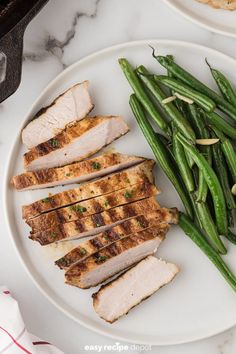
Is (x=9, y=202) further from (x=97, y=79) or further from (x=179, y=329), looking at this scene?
(x=179, y=329)

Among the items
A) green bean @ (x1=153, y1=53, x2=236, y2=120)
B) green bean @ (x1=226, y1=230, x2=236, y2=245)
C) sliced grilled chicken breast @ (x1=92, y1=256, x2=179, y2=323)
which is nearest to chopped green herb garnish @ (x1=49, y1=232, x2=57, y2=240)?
sliced grilled chicken breast @ (x1=92, y1=256, x2=179, y2=323)

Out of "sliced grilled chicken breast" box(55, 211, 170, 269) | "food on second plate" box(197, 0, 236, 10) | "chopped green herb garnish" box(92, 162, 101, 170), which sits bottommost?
"sliced grilled chicken breast" box(55, 211, 170, 269)

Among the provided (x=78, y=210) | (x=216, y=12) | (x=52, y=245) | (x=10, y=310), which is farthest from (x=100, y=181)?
(x=216, y=12)

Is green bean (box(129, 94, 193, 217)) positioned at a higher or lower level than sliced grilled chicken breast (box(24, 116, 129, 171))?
lower

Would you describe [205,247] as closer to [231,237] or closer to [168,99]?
[231,237]

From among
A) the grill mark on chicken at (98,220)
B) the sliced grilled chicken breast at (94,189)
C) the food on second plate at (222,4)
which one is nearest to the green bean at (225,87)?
the food on second plate at (222,4)

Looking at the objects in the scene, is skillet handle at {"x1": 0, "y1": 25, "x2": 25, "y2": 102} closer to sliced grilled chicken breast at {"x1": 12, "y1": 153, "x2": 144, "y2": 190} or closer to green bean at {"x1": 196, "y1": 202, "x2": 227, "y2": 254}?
sliced grilled chicken breast at {"x1": 12, "y1": 153, "x2": 144, "y2": 190}
